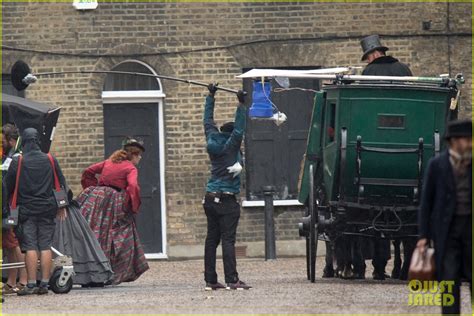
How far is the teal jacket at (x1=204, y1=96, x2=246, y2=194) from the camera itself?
53.2 feet

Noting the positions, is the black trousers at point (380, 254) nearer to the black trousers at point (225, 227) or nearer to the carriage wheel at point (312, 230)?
the carriage wheel at point (312, 230)

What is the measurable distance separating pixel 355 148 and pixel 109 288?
366cm

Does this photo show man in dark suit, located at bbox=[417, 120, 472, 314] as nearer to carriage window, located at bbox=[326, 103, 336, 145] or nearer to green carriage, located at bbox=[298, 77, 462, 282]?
green carriage, located at bbox=[298, 77, 462, 282]

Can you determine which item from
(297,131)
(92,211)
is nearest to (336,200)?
(92,211)

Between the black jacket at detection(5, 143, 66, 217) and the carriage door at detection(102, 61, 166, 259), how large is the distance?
25.1ft

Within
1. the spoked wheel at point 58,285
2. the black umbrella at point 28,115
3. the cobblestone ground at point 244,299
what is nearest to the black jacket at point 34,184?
the spoked wheel at point 58,285

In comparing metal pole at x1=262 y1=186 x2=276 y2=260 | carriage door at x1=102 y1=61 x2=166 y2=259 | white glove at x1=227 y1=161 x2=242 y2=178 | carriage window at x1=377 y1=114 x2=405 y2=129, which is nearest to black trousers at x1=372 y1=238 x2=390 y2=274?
carriage window at x1=377 y1=114 x2=405 y2=129

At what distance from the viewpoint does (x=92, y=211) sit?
18500 mm

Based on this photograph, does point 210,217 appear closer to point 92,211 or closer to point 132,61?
point 92,211

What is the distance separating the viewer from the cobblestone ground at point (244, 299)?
43.1ft

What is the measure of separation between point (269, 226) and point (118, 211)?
16.8 ft

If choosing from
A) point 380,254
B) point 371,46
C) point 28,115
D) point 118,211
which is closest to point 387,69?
point 371,46

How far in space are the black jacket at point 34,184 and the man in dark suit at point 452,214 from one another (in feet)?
21.4

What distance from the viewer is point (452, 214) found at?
35.2 feet
